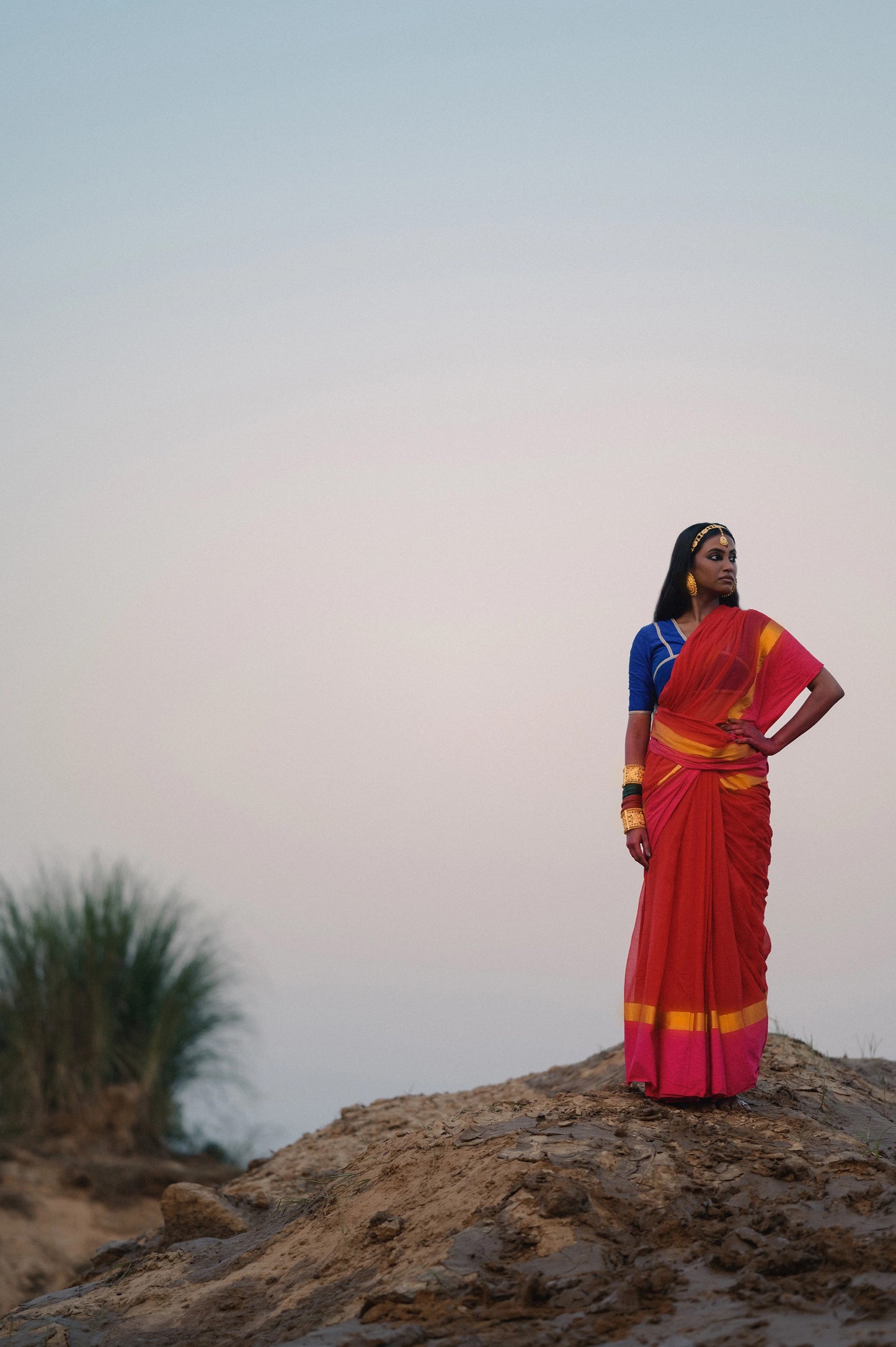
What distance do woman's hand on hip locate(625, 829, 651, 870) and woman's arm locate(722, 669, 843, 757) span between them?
0.52 m

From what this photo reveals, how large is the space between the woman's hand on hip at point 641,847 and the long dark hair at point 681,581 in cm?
89

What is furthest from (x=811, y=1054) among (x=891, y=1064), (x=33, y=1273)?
(x=33, y=1273)

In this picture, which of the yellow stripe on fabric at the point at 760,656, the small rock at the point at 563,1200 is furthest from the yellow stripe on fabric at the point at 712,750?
the small rock at the point at 563,1200

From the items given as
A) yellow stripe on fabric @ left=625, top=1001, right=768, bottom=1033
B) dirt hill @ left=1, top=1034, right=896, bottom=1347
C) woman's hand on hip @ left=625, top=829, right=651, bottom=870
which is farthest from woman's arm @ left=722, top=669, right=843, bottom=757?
dirt hill @ left=1, top=1034, right=896, bottom=1347

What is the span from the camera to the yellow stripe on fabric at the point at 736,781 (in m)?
4.52

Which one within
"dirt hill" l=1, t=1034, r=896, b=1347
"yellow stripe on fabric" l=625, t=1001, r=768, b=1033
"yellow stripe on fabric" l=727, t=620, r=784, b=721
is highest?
"yellow stripe on fabric" l=727, t=620, r=784, b=721

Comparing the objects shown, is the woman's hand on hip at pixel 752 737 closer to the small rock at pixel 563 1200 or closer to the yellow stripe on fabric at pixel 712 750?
the yellow stripe on fabric at pixel 712 750

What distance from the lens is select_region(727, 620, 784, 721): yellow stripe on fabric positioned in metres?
4.60

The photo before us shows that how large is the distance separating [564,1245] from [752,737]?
201 centimetres

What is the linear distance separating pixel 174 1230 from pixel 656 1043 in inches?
106

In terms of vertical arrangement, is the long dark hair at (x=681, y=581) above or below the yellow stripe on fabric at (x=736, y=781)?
above

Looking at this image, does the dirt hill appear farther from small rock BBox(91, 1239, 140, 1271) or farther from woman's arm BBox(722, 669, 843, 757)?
woman's arm BBox(722, 669, 843, 757)

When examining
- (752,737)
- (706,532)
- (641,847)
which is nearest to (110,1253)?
(641,847)

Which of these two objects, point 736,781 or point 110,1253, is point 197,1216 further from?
point 736,781
